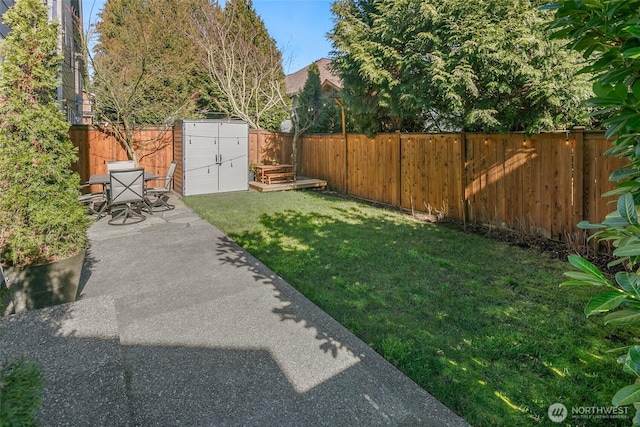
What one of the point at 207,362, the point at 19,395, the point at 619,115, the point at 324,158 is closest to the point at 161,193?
the point at 324,158

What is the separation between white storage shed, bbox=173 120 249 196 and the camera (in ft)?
34.0

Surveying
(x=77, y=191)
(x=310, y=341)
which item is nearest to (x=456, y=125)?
(x=310, y=341)

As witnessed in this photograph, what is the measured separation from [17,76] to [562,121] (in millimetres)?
→ 6526

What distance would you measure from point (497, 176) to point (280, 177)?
6944 millimetres

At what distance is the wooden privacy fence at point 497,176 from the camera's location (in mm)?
4922

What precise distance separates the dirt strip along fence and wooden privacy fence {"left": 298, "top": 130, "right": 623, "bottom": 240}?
13 millimetres

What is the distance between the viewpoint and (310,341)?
2936mm

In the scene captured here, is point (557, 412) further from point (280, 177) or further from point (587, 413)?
point (280, 177)

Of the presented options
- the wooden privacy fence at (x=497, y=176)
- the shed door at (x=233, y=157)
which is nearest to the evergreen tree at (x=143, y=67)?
the shed door at (x=233, y=157)

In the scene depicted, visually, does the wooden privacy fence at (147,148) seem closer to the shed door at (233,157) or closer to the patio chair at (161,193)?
the shed door at (233,157)

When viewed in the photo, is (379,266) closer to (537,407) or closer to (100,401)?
(537,407)

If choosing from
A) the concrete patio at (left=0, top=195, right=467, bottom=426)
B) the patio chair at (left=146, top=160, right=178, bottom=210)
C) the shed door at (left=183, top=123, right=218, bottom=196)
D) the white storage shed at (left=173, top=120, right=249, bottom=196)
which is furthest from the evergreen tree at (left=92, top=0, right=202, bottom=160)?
the concrete patio at (left=0, top=195, right=467, bottom=426)

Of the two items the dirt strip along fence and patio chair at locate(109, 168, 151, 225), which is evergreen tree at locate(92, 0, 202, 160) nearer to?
the dirt strip along fence

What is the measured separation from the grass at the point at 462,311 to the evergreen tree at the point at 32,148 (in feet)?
7.80
